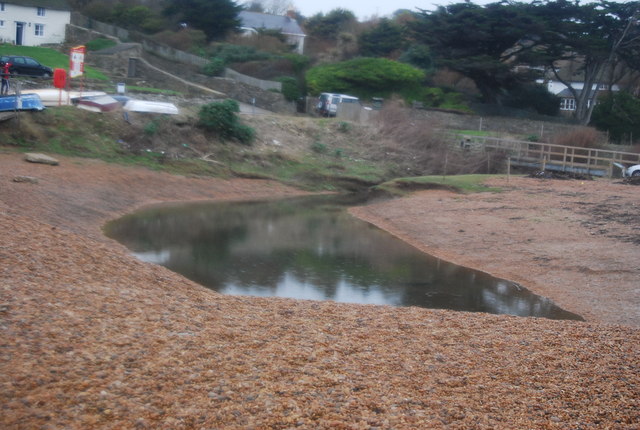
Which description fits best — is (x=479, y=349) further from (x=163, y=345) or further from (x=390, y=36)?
(x=390, y=36)

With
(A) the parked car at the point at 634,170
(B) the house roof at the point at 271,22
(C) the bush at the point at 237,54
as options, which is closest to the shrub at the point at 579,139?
(A) the parked car at the point at 634,170

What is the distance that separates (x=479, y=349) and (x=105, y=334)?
516cm

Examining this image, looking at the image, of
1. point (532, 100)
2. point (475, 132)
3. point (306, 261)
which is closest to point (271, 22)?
point (532, 100)

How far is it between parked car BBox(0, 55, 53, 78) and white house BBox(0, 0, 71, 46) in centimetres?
1365

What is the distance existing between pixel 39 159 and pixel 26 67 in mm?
16320

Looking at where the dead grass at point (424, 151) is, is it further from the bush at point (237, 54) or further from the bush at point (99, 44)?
the bush at point (99, 44)

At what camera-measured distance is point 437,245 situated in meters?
25.4

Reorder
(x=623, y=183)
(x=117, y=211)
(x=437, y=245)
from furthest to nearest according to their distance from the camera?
1. (x=623, y=183)
2. (x=117, y=211)
3. (x=437, y=245)

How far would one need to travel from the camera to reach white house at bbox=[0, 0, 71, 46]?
55.4 m

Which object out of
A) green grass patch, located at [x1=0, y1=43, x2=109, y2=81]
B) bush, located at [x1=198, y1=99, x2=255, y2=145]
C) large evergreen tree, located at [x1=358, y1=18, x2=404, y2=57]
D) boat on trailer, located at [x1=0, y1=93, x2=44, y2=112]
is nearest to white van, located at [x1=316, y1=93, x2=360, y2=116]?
bush, located at [x1=198, y1=99, x2=255, y2=145]

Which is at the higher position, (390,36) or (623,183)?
(390,36)

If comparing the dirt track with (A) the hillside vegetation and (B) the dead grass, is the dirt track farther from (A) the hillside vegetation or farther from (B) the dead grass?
(B) the dead grass

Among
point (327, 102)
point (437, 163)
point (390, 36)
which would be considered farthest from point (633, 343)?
point (390, 36)

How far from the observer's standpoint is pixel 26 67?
43.0 m
